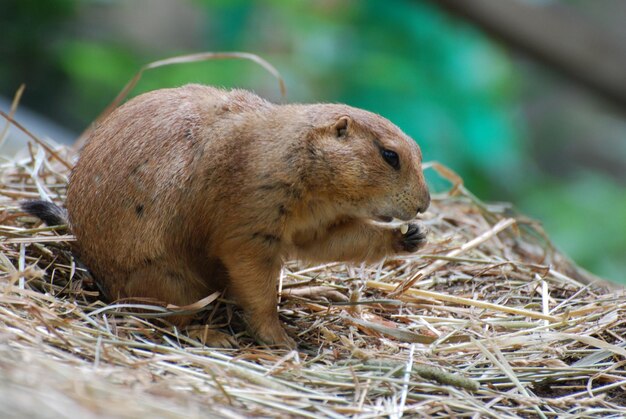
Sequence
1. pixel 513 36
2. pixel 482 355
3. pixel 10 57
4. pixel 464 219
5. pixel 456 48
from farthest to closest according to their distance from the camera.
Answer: pixel 10 57
pixel 456 48
pixel 513 36
pixel 464 219
pixel 482 355

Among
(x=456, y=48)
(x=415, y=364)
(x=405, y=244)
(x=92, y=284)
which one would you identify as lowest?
(x=92, y=284)

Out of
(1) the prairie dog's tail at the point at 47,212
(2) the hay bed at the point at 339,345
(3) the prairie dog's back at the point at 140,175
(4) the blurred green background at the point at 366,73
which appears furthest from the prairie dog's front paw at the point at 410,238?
(4) the blurred green background at the point at 366,73

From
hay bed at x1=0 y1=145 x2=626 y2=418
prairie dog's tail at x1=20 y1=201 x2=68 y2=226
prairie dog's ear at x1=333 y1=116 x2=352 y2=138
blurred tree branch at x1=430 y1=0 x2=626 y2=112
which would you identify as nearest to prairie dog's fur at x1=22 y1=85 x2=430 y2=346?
prairie dog's ear at x1=333 y1=116 x2=352 y2=138

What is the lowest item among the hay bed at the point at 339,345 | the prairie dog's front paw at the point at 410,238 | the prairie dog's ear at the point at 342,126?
the hay bed at the point at 339,345

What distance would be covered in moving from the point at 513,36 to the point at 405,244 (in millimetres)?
6478

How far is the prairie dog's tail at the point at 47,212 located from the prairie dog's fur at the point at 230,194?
40 centimetres

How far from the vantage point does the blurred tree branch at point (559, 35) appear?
10.5 metres

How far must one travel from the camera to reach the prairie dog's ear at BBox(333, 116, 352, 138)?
4547 millimetres

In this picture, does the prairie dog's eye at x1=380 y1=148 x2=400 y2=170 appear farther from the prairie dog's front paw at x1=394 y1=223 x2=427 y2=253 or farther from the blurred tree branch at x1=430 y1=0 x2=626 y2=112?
the blurred tree branch at x1=430 y1=0 x2=626 y2=112

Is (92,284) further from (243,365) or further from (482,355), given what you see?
(482,355)

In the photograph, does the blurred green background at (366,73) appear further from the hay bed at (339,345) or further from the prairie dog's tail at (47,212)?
the prairie dog's tail at (47,212)

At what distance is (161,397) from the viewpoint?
3240mm

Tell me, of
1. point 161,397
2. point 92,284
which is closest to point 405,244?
point 92,284

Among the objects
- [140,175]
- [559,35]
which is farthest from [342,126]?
[559,35]
